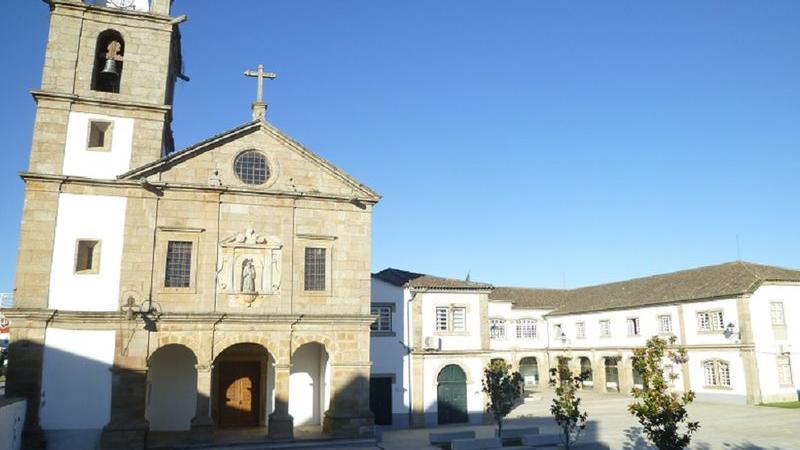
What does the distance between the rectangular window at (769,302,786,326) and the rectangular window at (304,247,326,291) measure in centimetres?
2593

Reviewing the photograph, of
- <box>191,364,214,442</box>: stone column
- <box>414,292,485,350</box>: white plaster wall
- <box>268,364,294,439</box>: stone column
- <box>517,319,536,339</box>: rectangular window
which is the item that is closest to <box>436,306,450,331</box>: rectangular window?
<box>414,292,485,350</box>: white plaster wall

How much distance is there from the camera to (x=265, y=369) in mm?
23047

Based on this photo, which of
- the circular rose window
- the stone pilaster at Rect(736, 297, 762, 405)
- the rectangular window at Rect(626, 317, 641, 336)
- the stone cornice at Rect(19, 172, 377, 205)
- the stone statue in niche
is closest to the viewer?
the stone cornice at Rect(19, 172, 377, 205)

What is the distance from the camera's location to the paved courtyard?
2041 cm

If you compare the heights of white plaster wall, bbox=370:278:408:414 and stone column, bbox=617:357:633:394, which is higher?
white plaster wall, bbox=370:278:408:414

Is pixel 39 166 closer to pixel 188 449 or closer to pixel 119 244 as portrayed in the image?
pixel 119 244

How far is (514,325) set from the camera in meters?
46.9

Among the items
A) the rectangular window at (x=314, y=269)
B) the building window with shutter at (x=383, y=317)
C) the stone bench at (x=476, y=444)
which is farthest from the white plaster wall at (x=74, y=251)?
the stone bench at (x=476, y=444)

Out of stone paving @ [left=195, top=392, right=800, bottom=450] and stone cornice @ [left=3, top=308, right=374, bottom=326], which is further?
stone paving @ [left=195, top=392, right=800, bottom=450]

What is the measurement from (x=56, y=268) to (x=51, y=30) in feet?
27.1

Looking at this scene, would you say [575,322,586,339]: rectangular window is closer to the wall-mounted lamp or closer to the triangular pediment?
the wall-mounted lamp

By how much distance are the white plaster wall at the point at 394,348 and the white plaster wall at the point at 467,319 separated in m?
0.99

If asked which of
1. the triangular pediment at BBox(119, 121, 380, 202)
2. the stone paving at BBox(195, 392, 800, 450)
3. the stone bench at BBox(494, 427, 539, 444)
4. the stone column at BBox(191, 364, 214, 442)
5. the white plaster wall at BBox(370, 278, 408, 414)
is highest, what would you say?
the triangular pediment at BBox(119, 121, 380, 202)

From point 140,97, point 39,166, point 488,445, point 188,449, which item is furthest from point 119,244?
point 488,445
